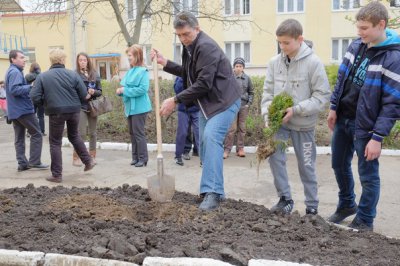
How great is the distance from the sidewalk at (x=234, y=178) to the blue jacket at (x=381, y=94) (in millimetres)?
1195

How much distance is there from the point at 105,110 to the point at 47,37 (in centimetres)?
2627

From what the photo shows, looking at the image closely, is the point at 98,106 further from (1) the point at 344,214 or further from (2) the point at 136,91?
(1) the point at 344,214

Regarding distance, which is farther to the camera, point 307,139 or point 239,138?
point 239,138

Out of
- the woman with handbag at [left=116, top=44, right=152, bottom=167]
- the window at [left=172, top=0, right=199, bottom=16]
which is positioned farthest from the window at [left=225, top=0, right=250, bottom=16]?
the woman with handbag at [left=116, top=44, right=152, bottom=167]

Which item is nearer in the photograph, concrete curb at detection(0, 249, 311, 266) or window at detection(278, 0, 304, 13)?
concrete curb at detection(0, 249, 311, 266)

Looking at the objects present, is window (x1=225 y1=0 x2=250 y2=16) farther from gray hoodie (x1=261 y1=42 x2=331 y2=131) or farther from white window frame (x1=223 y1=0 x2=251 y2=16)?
gray hoodie (x1=261 y1=42 x2=331 y2=131)

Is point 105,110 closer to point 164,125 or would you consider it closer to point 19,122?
point 19,122

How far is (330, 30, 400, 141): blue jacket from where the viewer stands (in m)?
4.23

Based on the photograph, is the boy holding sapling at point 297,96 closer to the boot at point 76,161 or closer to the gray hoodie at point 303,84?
the gray hoodie at point 303,84

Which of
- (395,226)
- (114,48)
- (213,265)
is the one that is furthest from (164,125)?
(114,48)

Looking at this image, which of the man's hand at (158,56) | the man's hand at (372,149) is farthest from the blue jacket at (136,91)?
the man's hand at (372,149)

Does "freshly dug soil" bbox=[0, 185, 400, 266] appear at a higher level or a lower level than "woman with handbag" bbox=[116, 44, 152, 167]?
lower

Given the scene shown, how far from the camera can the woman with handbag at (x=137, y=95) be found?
797cm

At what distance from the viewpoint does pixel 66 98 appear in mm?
7062
